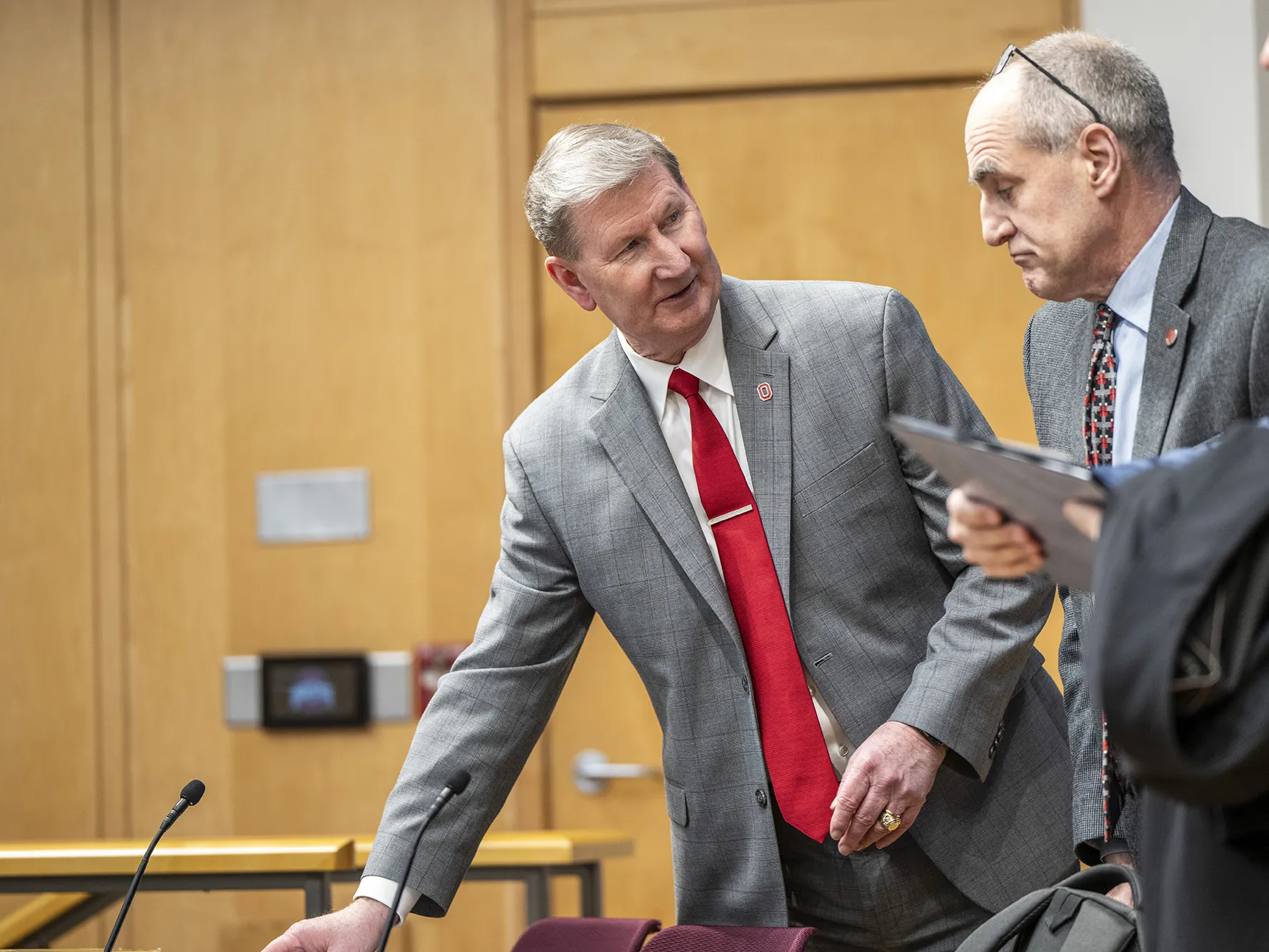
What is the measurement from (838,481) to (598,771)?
1941mm

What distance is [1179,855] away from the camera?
0.96 metres

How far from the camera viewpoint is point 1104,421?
145cm

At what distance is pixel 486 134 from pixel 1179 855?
112 inches

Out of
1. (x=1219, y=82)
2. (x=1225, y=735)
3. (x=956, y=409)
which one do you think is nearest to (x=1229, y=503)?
(x=1225, y=735)

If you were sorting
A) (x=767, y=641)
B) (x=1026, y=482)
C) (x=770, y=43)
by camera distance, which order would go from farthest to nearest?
(x=770, y=43) → (x=767, y=641) → (x=1026, y=482)

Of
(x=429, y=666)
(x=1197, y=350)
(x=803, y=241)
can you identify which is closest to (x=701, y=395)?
(x=1197, y=350)

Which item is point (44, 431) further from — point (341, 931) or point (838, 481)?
point (838, 481)

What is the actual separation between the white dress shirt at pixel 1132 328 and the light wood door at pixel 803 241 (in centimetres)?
195

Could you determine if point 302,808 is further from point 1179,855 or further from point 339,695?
point 1179,855

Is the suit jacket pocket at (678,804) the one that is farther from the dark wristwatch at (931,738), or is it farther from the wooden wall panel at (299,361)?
the wooden wall panel at (299,361)

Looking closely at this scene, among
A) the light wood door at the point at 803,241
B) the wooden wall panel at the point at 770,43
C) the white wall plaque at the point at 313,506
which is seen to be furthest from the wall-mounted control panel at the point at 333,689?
the wooden wall panel at the point at 770,43

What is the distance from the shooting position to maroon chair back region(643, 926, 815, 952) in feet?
4.68

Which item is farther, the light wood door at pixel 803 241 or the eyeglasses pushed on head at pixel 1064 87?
the light wood door at pixel 803 241

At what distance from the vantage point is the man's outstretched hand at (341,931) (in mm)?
1438
